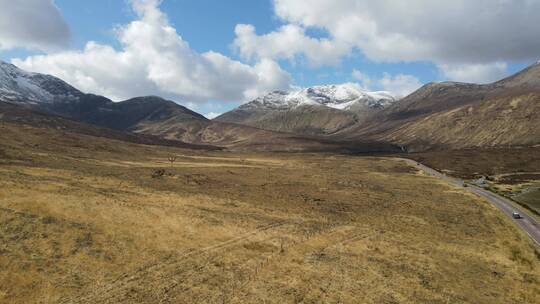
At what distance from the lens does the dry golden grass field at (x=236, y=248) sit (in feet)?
104

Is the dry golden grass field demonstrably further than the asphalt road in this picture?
No

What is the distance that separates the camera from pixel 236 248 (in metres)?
41.1

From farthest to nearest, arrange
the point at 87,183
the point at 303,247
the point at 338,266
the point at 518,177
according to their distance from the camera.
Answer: the point at 518,177 → the point at 87,183 → the point at 303,247 → the point at 338,266

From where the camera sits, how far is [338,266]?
125 feet

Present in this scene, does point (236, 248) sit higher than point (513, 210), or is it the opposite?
point (513, 210)

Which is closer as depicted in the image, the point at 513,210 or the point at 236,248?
the point at 236,248

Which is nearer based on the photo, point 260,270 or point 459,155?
point 260,270

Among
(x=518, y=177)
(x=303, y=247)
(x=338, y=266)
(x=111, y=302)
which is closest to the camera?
(x=111, y=302)

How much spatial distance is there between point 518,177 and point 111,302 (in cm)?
13587

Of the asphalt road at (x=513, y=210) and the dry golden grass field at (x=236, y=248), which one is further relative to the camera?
the asphalt road at (x=513, y=210)

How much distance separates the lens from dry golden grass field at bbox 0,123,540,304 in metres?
31.6

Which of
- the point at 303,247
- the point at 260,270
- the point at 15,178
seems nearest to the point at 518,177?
the point at 303,247

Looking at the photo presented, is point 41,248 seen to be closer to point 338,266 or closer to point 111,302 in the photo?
point 111,302

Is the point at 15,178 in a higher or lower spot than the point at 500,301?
higher
